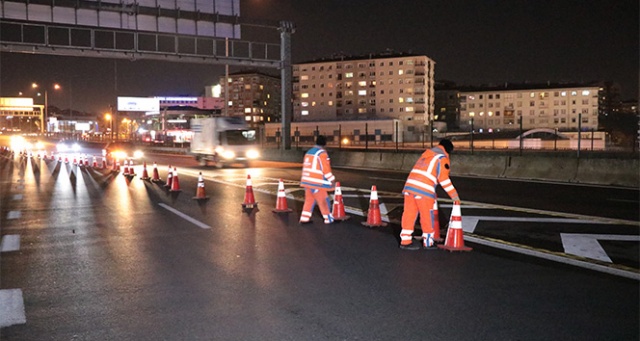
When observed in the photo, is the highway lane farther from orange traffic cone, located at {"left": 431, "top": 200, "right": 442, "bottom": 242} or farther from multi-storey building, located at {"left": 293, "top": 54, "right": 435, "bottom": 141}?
multi-storey building, located at {"left": 293, "top": 54, "right": 435, "bottom": 141}

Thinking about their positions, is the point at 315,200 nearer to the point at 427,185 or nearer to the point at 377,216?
the point at 377,216

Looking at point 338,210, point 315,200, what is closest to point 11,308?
point 315,200

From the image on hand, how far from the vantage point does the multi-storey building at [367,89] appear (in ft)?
382

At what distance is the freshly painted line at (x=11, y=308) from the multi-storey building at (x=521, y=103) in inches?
4240

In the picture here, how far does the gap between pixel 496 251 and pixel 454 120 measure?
13625cm

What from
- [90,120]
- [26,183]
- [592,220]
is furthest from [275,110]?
[592,220]

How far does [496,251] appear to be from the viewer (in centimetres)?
810

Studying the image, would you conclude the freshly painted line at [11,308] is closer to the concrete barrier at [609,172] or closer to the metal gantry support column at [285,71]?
the concrete barrier at [609,172]

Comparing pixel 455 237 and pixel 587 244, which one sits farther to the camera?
pixel 587 244

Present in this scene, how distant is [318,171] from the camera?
9992mm

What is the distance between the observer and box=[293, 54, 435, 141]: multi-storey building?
11631cm

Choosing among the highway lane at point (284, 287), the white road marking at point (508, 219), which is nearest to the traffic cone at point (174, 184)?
the highway lane at point (284, 287)

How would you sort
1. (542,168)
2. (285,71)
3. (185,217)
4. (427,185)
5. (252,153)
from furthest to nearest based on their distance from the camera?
(285,71), (252,153), (542,168), (185,217), (427,185)

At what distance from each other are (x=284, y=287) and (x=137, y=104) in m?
99.8
